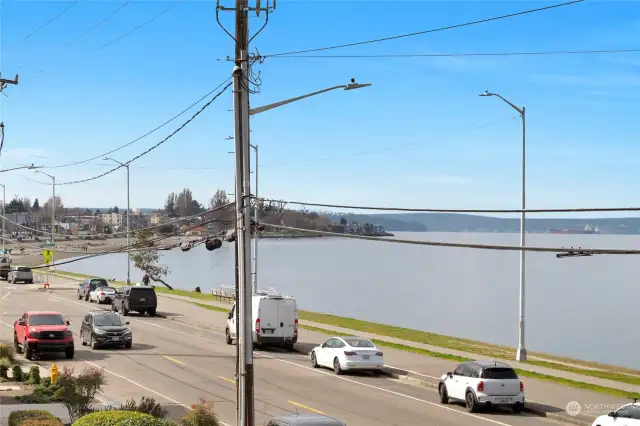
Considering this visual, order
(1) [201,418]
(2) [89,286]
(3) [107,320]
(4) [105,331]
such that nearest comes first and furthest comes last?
(1) [201,418] < (4) [105,331] < (3) [107,320] < (2) [89,286]

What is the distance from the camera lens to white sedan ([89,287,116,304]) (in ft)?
190

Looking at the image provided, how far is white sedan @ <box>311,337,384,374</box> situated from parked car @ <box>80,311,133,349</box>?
980 cm

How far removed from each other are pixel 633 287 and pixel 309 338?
105m

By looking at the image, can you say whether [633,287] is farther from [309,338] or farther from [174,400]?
[174,400]

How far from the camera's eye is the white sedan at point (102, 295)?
57969 millimetres

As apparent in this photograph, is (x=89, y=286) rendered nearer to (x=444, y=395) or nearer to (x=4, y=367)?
(x=4, y=367)

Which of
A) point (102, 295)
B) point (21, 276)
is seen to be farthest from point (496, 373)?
point (21, 276)

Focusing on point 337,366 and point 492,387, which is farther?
point 337,366

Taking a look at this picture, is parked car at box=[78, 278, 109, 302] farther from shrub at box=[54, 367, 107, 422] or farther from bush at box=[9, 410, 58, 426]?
bush at box=[9, 410, 58, 426]

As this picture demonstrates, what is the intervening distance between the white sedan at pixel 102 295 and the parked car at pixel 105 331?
825 inches

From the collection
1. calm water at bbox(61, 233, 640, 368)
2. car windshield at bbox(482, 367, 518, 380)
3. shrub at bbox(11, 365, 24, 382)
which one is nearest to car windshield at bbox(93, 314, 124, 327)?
shrub at bbox(11, 365, 24, 382)

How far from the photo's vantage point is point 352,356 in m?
30.0

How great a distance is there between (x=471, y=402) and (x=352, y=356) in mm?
7477

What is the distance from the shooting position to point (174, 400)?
24.0 metres
